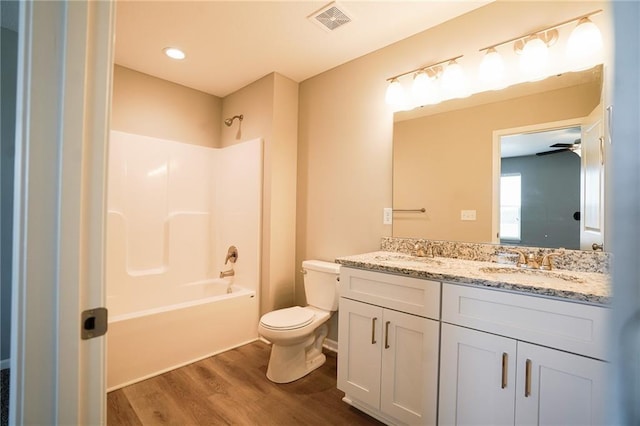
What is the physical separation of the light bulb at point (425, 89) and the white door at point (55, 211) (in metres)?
1.85

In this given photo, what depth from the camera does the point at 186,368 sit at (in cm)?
221

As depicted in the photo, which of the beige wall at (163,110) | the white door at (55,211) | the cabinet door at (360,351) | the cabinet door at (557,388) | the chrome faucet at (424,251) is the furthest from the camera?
the beige wall at (163,110)

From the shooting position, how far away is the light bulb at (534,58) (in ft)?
5.08

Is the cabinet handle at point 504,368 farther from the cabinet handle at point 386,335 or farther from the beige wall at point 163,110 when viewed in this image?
the beige wall at point 163,110

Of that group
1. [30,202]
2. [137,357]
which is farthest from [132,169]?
[30,202]

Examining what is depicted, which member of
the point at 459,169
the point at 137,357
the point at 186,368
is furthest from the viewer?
the point at 186,368

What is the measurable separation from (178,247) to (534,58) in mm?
3175

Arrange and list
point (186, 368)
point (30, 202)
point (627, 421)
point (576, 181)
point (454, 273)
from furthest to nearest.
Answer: point (186, 368) → point (576, 181) → point (454, 273) → point (30, 202) → point (627, 421)

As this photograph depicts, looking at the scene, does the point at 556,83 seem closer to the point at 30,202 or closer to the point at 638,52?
the point at 638,52

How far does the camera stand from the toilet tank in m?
2.28

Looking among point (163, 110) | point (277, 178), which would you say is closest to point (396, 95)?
point (277, 178)

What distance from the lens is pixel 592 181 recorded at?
145cm

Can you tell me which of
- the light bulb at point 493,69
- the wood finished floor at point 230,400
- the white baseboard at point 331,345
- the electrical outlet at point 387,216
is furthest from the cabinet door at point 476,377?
the light bulb at point 493,69

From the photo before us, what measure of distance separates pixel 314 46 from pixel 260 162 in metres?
1.08
